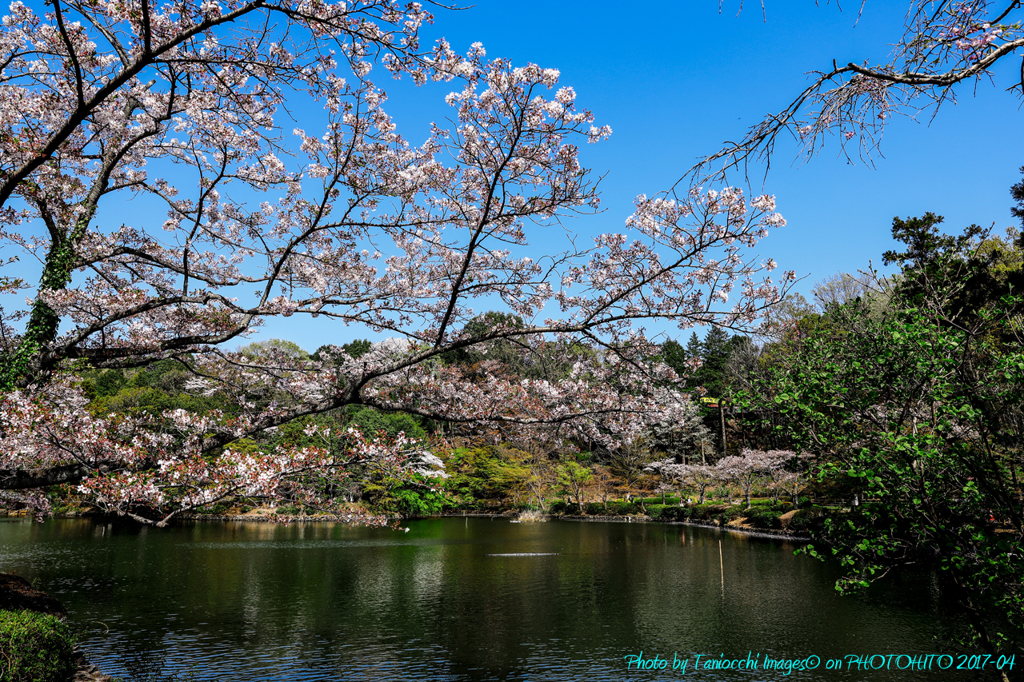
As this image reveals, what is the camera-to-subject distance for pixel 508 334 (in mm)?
6582

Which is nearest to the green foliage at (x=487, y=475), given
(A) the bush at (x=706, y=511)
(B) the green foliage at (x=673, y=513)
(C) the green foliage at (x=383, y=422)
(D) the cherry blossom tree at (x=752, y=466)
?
(C) the green foliage at (x=383, y=422)

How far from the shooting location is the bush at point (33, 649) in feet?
20.8

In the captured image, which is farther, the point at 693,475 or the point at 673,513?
the point at 693,475

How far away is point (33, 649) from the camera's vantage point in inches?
266

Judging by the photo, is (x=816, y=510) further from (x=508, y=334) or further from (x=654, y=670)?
(x=508, y=334)

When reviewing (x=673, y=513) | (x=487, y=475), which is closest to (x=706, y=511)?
(x=673, y=513)

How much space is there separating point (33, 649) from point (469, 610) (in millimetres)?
8153

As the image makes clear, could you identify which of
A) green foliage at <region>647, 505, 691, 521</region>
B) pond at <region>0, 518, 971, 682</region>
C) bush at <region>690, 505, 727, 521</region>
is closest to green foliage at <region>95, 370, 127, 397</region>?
pond at <region>0, 518, 971, 682</region>

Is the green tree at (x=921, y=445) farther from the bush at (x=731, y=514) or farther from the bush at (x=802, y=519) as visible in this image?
the bush at (x=731, y=514)

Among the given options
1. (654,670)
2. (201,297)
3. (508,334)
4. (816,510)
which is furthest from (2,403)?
(816,510)

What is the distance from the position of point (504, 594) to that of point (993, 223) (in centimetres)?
1244

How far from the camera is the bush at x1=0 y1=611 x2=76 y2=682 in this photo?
6352 millimetres

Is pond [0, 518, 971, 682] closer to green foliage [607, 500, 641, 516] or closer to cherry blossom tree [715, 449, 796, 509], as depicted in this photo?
cherry blossom tree [715, 449, 796, 509]

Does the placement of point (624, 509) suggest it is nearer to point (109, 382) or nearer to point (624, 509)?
point (624, 509)
